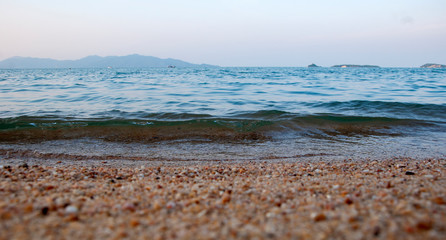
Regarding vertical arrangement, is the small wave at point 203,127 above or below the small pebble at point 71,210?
below

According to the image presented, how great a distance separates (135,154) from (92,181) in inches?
103

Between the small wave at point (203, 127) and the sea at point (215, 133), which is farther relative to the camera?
the small wave at point (203, 127)

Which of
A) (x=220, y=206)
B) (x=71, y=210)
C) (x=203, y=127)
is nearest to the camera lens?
(x=71, y=210)

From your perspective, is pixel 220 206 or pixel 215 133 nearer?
pixel 220 206

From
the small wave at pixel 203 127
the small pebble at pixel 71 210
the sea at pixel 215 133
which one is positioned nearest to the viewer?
the small pebble at pixel 71 210

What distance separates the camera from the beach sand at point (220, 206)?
2.06 meters

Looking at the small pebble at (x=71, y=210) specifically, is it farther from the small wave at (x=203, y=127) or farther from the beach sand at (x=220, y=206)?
the small wave at (x=203, y=127)

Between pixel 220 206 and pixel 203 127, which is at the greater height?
pixel 220 206

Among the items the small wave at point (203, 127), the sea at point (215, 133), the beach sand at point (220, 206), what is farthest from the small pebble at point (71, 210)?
the small wave at point (203, 127)

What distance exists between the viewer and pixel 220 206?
108 inches

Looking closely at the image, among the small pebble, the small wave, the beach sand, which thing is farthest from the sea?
the small pebble

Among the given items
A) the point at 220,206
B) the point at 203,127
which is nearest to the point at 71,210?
the point at 220,206

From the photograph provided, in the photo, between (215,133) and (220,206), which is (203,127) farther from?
(220,206)

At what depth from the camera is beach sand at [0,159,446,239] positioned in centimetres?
206
